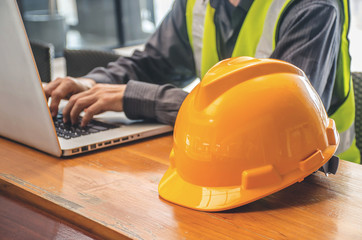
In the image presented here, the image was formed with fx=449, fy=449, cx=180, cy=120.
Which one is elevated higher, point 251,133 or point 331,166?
point 251,133

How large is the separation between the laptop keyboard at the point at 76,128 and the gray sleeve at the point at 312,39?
48 centimetres

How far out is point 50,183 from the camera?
86 cm

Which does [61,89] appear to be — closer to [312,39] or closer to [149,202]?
[149,202]

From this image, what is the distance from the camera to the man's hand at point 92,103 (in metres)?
1.13

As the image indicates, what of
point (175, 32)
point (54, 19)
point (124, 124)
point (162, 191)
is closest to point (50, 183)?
point (162, 191)

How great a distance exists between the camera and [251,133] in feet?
2.27

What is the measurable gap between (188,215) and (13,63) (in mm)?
478

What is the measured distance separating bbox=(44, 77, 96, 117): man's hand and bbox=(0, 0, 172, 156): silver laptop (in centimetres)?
7

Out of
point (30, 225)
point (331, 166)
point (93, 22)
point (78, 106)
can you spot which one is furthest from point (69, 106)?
point (93, 22)

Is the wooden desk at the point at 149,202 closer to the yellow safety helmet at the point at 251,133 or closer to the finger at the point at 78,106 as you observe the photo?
the yellow safety helmet at the point at 251,133

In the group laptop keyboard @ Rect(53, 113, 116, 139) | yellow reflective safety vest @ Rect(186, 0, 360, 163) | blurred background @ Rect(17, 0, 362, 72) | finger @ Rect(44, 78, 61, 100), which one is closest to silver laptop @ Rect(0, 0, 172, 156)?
laptop keyboard @ Rect(53, 113, 116, 139)

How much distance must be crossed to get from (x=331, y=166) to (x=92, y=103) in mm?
627

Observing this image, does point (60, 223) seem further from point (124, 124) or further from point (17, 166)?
point (124, 124)

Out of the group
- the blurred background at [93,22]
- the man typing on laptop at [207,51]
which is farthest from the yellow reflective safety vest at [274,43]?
the blurred background at [93,22]
